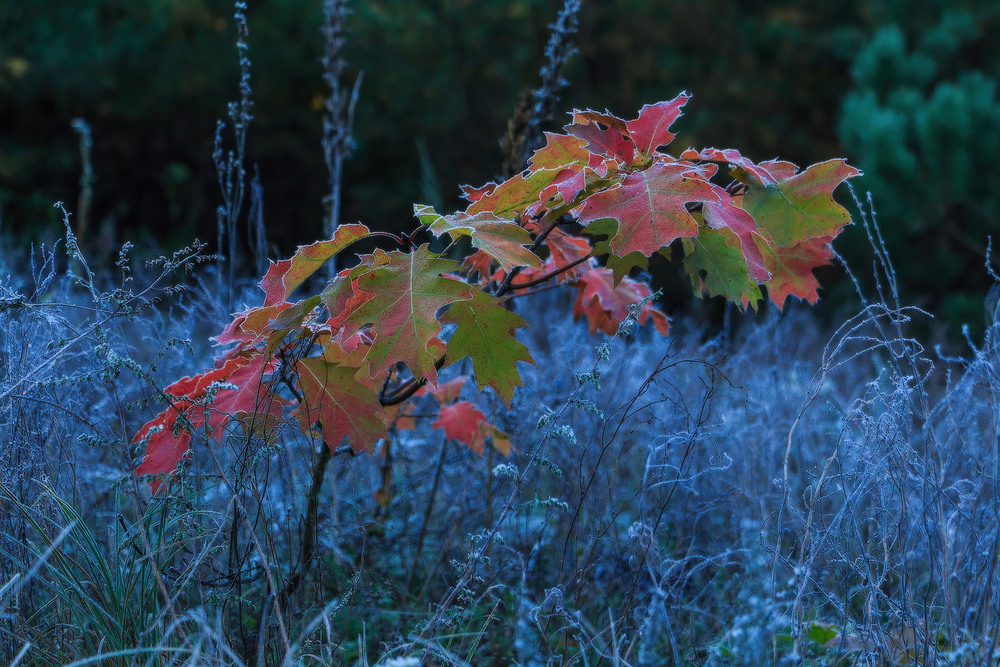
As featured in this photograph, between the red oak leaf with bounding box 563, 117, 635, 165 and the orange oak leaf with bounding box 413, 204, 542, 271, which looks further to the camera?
the red oak leaf with bounding box 563, 117, 635, 165

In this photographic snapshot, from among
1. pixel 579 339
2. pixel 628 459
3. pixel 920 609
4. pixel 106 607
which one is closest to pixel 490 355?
pixel 106 607

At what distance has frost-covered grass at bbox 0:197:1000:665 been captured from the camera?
50.1 inches

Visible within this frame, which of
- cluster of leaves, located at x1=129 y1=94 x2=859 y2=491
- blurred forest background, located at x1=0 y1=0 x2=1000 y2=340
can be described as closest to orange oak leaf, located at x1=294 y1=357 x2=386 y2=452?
cluster of leaves, located at x1=129 y1=94 x2=859 y2=491

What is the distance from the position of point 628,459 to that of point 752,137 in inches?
265

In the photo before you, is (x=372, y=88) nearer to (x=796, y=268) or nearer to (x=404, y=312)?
(x=796, y=268)

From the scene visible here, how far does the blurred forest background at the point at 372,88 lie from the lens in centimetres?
781

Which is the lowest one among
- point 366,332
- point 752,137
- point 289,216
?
point 289,216

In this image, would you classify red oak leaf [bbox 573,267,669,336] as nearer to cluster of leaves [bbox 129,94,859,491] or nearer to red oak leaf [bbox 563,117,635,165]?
cluster of leaves [bbox 129,94,859,491]

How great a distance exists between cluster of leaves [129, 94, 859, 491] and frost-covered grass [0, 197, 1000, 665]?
0.11m

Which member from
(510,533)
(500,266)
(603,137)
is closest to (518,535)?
(510,533)

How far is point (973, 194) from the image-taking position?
5684mm

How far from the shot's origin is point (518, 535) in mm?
1775

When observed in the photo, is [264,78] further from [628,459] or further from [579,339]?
[628,459]

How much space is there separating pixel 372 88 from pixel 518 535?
7466 millimetres
